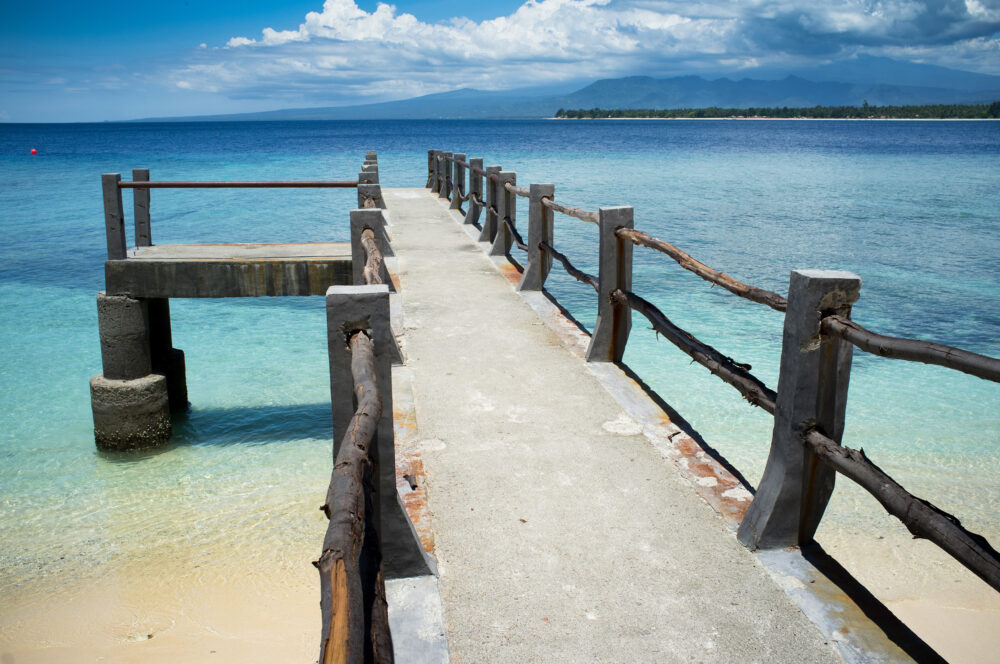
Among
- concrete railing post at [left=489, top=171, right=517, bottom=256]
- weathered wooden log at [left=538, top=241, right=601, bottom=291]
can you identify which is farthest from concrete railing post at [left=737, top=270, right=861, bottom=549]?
concrete railing post at [left=489, top=171, right=517, bottom=256]

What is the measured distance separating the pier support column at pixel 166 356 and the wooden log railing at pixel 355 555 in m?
7.28

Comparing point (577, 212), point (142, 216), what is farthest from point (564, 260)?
point (142, 216)

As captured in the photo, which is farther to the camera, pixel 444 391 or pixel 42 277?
pixel 42 277

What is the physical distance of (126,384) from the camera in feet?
26.8

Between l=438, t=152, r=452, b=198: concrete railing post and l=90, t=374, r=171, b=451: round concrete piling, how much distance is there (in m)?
9.91

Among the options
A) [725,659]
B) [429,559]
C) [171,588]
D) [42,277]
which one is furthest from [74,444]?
[42,277]

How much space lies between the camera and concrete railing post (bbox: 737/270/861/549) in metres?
2.97

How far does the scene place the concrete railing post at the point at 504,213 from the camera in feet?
31.3

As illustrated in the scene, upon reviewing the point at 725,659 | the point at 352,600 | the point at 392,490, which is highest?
the point at 352,600

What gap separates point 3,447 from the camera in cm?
877

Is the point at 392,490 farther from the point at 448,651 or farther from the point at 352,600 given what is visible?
the point at 352,600

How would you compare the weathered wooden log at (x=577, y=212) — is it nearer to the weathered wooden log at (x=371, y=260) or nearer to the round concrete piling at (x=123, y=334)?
the weathered wooden log at (x=371, y=260)

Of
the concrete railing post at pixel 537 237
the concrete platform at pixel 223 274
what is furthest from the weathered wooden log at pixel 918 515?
the concrete platform at pixel 223 274

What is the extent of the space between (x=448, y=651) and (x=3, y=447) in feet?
26.7
